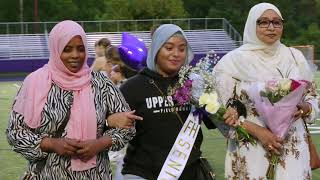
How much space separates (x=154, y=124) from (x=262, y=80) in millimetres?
747

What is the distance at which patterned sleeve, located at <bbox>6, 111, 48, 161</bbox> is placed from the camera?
11.1ft

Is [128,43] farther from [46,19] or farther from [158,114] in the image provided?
[46,19]

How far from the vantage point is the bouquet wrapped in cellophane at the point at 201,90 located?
12.5ft

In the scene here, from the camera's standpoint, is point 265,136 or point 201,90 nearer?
point 201,90

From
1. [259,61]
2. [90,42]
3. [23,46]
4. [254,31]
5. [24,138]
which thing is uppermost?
[254,31]

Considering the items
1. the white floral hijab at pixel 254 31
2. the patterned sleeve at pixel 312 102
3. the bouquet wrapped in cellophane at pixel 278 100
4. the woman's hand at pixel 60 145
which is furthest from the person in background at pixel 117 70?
the woman's hand at pixel 60 145

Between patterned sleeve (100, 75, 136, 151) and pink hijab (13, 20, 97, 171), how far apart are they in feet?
0.40

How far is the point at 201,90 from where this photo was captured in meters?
3.85

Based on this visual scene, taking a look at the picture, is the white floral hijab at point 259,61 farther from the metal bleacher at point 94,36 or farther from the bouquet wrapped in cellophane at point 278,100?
the metal bleacher at point 94,36

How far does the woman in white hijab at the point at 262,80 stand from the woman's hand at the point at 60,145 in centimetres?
113

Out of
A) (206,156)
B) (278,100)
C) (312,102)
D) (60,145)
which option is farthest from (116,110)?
(206,156)

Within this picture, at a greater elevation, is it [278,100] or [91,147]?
[278,100]

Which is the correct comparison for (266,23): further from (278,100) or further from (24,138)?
(24,138)

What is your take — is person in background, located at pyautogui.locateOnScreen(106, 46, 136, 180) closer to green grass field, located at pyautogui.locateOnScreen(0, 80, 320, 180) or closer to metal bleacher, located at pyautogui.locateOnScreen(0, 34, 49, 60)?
green grass field, located at pyautogui.locateOnScreen(0, 80, 320, 180)
